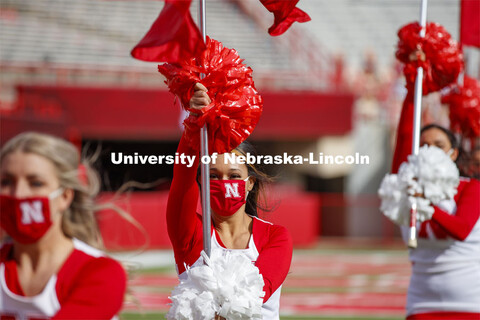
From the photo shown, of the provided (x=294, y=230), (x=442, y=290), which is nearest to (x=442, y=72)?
(x=442, y=290)

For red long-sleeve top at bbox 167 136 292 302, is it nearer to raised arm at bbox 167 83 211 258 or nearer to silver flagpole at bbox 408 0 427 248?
raised arm at bbox 167 83 211 258

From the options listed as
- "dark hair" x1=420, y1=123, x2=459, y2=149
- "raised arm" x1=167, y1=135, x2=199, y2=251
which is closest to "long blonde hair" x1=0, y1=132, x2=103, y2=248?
"raised arm" x1=167, y1=135, x2=199, y2=251

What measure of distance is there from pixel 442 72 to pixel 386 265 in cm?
803

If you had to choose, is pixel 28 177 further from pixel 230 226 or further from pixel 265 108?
pixel 265 108

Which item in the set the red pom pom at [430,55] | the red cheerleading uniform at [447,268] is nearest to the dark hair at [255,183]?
the red cheerleading uniform at [447,268]

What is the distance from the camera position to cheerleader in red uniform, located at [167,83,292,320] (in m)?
2.50

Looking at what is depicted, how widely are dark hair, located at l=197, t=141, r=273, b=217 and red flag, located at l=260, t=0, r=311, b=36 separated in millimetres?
438

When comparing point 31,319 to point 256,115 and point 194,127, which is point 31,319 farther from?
point 256,115

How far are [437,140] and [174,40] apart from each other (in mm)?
1919

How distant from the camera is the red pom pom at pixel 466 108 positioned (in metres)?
4.53

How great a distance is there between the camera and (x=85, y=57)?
17094 millimetres

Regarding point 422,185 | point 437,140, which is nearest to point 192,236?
point 422,185

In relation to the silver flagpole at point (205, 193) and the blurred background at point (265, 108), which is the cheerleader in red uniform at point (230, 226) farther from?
the blurred background at point (265, 108)

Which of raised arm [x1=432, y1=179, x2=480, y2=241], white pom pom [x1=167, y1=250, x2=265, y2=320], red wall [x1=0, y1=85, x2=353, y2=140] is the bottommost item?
red wall [x1=0, y1=85, x2=353, y2=140]
